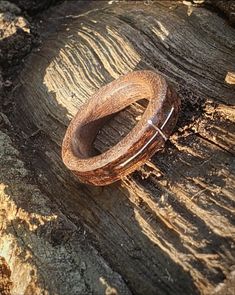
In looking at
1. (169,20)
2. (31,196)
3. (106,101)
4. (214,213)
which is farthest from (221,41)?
(31,196)

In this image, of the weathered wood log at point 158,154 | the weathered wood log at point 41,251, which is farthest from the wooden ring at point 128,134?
the weathered wood log at point 41,251

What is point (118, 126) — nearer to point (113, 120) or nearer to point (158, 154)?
point (113, 120)

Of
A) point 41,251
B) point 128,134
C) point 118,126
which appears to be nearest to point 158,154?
point 128,134

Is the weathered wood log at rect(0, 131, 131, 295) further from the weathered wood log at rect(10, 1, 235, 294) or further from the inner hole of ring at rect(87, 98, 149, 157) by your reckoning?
the inner hole of ring at rect(87, 98, 149, 157)

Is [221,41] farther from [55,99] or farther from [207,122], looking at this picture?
[55,99]

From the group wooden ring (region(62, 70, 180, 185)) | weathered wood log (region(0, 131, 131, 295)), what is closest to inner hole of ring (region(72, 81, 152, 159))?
wooden ring (region(62, 70, 180, 185))

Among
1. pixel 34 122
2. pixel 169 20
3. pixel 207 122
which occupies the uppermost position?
pixel 169 20
